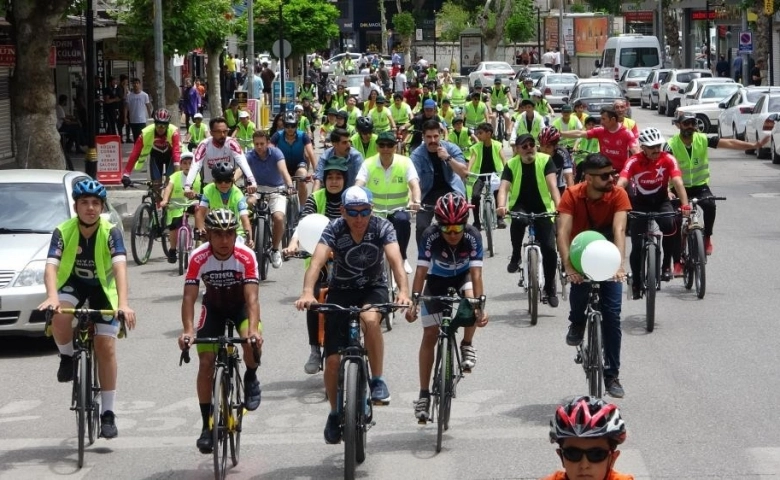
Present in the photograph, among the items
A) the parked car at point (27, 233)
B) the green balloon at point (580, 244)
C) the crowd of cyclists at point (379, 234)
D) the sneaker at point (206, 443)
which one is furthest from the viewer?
the parked car at point (27, 233)

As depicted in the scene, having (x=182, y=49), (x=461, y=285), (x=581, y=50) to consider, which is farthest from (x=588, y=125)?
(x=581, y=50)

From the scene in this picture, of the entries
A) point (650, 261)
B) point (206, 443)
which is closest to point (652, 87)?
point (650, 261)

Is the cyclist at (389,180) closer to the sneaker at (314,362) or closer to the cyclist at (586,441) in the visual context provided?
the sneaker at (314,362)

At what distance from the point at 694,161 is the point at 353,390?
788cm

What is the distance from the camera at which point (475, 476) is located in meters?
8.48

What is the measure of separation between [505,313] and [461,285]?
15.6 feet

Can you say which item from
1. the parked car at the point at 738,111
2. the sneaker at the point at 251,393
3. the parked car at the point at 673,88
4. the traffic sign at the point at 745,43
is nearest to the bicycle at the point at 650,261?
the sneaker at the point at 251,393

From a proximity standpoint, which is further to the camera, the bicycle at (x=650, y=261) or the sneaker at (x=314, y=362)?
the bicycle at (x=650, y=261)

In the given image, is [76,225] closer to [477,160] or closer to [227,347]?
[227,347]

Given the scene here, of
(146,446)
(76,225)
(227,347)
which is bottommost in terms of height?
(146,446)

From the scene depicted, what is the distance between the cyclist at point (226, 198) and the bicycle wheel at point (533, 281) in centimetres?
266

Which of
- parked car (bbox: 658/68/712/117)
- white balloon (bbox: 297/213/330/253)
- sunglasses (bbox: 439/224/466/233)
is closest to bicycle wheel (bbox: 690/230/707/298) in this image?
white balloon (bbox: 297/213/330/253)

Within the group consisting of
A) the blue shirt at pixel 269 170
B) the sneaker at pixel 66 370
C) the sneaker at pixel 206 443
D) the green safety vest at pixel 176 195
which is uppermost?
the blue shirt at pixel 269 170

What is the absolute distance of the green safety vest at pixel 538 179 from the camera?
1405cm
